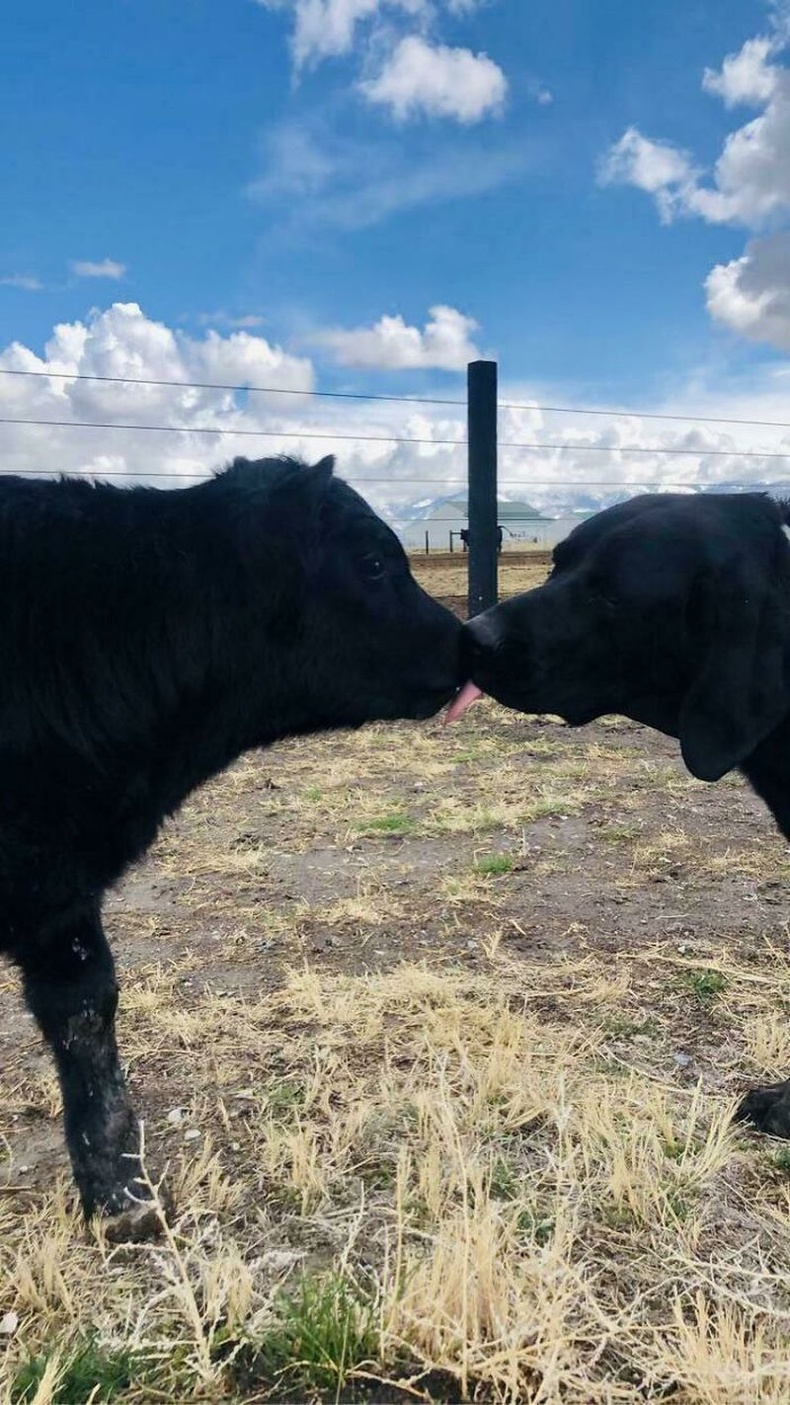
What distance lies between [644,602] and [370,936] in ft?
6.19

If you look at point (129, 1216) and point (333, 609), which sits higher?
point (333, 609)

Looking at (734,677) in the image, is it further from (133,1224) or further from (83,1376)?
(83,1376)

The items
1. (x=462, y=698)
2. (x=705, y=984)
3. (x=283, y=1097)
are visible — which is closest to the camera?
(x=283, y=1097)

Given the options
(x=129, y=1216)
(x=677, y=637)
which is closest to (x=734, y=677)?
(x=677, y=637)

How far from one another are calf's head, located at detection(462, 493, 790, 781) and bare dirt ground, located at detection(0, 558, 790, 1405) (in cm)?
102

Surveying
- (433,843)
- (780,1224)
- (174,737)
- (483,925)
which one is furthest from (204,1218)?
(433,843)

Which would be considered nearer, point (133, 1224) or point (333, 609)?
point (133, 1224)

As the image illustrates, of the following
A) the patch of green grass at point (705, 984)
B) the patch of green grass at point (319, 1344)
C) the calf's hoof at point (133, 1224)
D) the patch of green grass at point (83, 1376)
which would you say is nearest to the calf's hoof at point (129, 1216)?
the calf's hoof at point (133, 1224)

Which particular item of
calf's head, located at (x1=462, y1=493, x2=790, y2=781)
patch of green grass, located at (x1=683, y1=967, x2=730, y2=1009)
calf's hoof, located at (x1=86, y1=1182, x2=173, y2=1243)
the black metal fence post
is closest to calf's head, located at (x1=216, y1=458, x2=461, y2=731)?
calf's head, located at (x1=462, y1=493, x2=790, y2=781)

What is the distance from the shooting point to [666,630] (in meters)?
2.71

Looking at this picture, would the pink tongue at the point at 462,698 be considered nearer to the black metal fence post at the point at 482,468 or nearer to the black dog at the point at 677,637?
the black dog at the point at 677,637

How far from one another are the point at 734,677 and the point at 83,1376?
2.19m

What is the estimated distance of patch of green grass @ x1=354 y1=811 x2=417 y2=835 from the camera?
16.8 ft

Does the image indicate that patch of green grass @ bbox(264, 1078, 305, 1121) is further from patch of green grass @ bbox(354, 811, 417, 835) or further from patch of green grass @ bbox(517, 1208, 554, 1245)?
patch of green grass @ bbox(354, 811, 417, 835)
